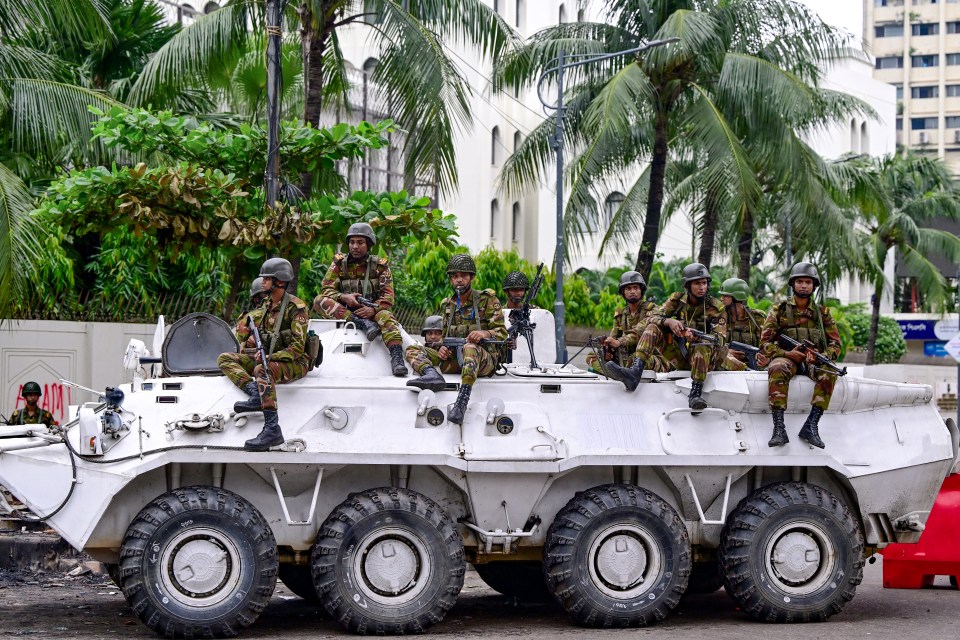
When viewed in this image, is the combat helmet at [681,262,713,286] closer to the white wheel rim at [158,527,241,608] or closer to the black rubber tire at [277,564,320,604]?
the black rubber tire at [277,564,320,604]

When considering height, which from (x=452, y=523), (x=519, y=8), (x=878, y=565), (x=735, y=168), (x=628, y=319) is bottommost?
(x=878, y=565)

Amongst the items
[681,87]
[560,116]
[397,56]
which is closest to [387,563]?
[397,56]

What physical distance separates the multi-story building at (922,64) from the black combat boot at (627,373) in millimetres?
85234

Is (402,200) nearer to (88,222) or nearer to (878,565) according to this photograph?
(88,222)

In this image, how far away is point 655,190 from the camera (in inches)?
911

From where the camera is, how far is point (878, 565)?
15.6 meters

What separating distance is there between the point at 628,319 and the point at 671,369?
1.26 meters

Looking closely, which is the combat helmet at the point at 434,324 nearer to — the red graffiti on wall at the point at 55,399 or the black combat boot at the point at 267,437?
the black combat boot at the point at 267,437

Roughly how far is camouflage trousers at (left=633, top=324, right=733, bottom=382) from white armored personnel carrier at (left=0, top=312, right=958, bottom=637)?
0.59ft

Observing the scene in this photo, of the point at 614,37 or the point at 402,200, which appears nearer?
the point at 402,200

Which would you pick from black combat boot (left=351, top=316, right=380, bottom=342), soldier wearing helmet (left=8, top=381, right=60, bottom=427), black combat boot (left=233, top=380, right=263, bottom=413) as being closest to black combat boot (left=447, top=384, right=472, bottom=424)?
black combat boot (left=351, top=316, right=380, bottom=342)

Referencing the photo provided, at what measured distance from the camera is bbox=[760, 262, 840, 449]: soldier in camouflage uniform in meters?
11.0

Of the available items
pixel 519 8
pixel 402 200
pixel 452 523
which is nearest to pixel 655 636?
pixel 452 523

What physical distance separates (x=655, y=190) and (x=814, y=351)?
12218 millimetres
